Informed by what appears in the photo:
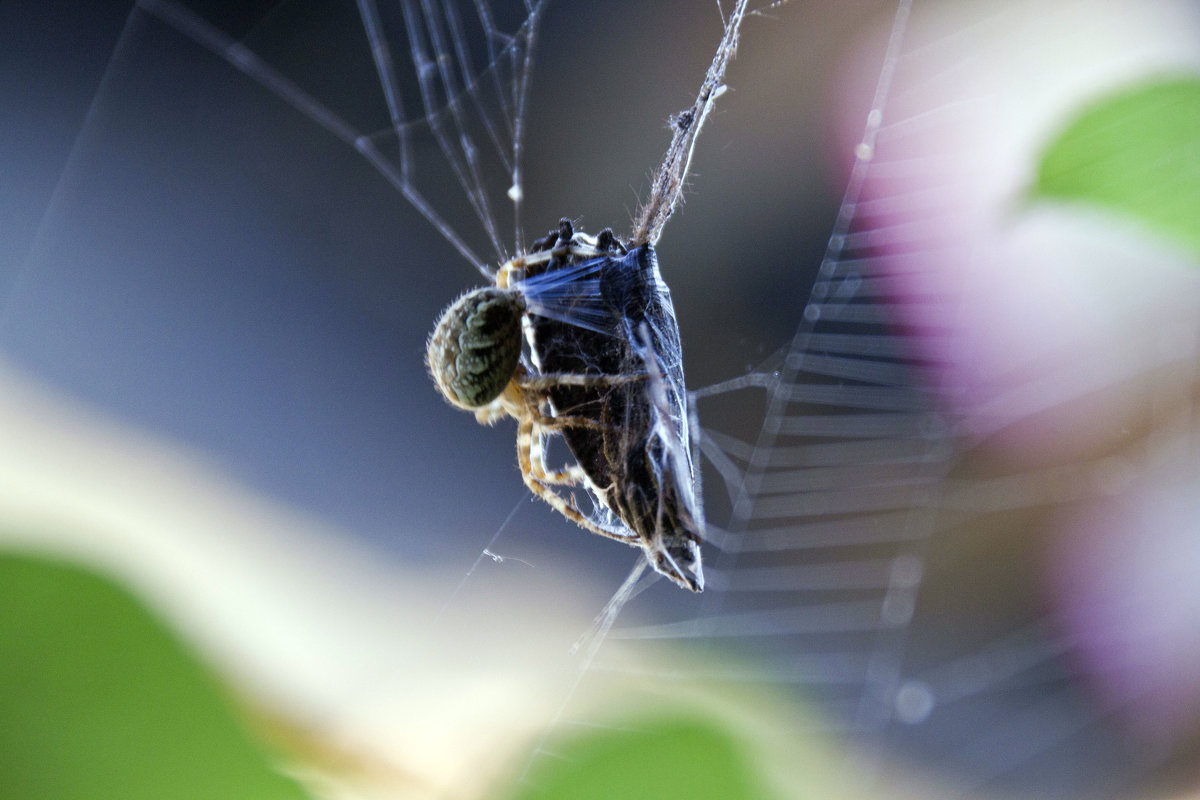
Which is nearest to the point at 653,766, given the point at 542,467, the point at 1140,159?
the point at 1140,159

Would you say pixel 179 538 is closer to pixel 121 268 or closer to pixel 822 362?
pixel 121 268

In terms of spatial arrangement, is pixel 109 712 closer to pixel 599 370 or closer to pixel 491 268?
pixel 599 370

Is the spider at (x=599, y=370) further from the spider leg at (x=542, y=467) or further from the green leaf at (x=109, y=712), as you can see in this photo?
the green leaf at (x=109, y=712)

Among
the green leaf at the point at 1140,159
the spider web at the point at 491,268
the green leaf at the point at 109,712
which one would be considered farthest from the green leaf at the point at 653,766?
the spider web at the point at 491,268

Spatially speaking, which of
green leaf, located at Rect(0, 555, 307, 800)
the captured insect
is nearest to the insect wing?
the captured insect

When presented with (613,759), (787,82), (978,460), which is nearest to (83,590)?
(613,759)
